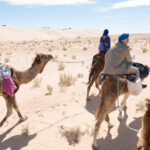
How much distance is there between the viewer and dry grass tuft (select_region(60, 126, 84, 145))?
461cm

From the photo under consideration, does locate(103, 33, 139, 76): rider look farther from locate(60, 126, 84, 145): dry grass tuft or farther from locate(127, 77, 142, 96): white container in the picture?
locate(60, 126, 84, 145): dry grass tuft

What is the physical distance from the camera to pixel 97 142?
181 inches

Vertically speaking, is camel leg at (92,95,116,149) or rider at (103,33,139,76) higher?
rider at (103,33,139,76)

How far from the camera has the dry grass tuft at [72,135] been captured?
461 centimetres

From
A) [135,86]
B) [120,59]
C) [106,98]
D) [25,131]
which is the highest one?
[120,59]

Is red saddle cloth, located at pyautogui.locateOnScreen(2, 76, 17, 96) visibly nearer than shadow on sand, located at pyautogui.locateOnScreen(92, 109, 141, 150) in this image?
No

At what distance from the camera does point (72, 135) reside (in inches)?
183

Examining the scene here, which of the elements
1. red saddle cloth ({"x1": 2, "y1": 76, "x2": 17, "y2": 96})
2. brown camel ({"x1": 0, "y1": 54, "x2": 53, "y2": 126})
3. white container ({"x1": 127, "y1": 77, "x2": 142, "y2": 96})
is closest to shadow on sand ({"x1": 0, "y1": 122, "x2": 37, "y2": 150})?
brown camel ({"x1": 0, "y1": 54, "x2": 53, "y2": 126})

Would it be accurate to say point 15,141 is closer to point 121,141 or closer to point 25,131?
point 25,131

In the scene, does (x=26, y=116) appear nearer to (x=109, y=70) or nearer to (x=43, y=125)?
(x=43, y=125)

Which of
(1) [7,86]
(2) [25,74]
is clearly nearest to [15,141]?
(1) [7,86]

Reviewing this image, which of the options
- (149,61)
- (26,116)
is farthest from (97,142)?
(149,61)

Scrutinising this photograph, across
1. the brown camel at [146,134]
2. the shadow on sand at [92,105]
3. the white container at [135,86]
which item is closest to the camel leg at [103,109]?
the white container at [135,86]

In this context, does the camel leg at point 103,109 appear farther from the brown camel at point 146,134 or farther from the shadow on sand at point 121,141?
the brown camel at point 146,134
